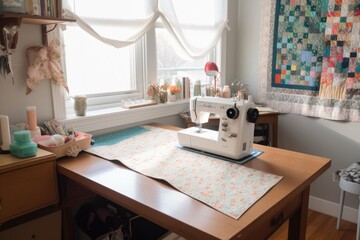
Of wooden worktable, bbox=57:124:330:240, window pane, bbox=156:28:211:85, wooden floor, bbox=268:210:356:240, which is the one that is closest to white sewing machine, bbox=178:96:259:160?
wooden worktable, bbox=57:124:330:240

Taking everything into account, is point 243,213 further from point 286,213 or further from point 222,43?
point 222,43

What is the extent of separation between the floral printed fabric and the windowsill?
0.21 m

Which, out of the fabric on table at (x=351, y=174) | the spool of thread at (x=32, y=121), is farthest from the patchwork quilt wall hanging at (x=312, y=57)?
the spool of thread at (x=32, y=121)

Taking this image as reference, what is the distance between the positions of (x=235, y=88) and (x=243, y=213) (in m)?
2.18

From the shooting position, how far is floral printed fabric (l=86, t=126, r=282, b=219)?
3.80ft

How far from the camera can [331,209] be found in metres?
2.68

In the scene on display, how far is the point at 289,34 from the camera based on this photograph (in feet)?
8.70

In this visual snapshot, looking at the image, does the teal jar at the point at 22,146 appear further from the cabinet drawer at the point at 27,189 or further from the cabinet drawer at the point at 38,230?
the cabinet drawer at the point at 38,230

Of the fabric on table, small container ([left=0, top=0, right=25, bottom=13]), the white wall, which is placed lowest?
the fabric on table

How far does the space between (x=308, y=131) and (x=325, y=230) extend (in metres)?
0.79

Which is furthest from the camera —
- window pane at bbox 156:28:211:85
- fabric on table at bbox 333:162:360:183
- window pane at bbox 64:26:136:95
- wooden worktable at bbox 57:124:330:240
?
window pane at bbox 156:28:211:85

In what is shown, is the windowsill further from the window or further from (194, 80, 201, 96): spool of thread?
(194, 80, 201, 96): spool of thread

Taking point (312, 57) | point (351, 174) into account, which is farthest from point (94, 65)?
point (351, 174)

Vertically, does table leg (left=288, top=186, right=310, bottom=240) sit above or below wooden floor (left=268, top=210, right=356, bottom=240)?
above
